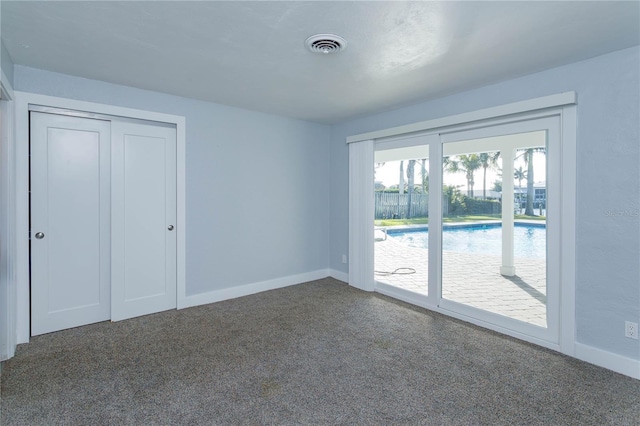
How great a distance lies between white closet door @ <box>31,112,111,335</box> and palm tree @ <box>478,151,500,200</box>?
3980mm

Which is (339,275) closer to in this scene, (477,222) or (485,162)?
(477,222)

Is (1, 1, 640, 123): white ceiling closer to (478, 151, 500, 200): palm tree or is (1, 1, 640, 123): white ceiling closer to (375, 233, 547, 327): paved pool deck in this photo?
(478, 151, 500, 200): palm tree

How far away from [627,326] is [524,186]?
4.44 ft

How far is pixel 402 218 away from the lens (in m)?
4.32

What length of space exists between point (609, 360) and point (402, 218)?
2.39 meters

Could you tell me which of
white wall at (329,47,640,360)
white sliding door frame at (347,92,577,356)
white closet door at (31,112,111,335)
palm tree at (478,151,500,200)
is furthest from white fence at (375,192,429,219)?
white closet door at (31,112,111,335)

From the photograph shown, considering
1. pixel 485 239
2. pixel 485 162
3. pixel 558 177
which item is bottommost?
pixel 485 239

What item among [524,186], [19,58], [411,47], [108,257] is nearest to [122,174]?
[108,257]

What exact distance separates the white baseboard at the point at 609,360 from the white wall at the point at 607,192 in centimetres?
4

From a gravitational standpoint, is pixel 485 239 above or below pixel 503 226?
below

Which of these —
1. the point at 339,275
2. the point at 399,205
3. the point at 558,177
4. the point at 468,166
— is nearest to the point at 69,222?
the point at 339,275

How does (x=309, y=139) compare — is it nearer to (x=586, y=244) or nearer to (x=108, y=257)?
(x=108, y=257)

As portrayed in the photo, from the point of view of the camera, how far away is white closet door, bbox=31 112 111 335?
10.1 ft

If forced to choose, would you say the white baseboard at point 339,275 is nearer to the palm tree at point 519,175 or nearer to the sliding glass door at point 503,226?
the sliding glass door at point 503,226
